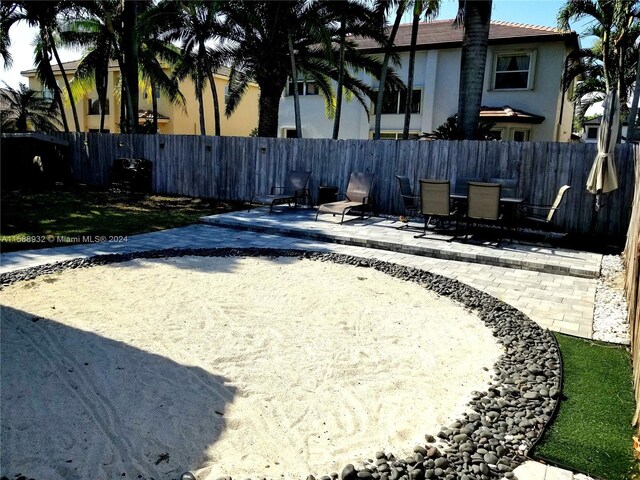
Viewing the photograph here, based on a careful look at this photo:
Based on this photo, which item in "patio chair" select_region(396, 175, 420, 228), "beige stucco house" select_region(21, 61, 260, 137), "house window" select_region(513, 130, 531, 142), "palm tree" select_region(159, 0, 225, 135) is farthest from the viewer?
"beige stucco house" select_region(21, 61, 260, 137)

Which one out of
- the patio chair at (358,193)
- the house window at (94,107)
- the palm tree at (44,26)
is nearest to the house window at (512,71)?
the patio chair at (358,193)

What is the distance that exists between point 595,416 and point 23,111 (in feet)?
104

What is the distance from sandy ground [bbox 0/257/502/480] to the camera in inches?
115

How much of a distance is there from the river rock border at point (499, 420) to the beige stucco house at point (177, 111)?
1082 inches

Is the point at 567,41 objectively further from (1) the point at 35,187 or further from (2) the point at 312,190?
(1) the point at 35,187

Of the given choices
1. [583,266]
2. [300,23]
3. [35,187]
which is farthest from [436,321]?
[35,187]

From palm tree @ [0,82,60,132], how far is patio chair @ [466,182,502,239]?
83.7ft

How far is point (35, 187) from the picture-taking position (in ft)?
58.1

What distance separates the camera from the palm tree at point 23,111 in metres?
26.8

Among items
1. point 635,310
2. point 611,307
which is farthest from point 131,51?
point 635,310

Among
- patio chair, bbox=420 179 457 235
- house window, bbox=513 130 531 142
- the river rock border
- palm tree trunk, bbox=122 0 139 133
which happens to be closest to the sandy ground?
the river rock border

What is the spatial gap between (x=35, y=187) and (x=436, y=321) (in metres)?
17.5

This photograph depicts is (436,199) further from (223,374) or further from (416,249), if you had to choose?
(223,374)

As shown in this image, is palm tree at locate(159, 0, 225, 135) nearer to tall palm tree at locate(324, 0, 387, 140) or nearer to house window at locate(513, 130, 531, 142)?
tall palm tree at locate(324, 0, 387, 140)
